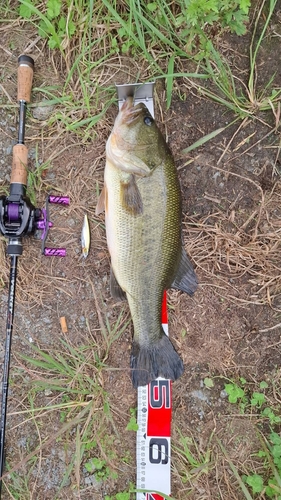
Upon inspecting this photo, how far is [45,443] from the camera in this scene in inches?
116

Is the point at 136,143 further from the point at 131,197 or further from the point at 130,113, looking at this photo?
the point at 131,197

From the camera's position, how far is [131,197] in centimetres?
260

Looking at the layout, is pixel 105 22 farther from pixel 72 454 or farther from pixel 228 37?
pixel 72 454

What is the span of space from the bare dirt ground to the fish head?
18.2 inches

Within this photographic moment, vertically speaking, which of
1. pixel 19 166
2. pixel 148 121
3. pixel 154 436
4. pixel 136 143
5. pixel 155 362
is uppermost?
pixel 148 121

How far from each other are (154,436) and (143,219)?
1.63 meters

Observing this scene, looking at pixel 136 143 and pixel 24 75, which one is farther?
pixel 24 75

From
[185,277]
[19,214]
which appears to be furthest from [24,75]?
[185,277]

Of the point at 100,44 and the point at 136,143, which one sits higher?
the point at 100,44

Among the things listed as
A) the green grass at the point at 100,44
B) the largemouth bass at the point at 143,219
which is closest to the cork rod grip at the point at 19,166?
the green grass at the point at 100,44

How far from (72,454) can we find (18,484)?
17.7 inches

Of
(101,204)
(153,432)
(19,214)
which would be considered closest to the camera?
(19,214)

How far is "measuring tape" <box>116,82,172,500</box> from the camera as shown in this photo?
Answer: 3.01 metres

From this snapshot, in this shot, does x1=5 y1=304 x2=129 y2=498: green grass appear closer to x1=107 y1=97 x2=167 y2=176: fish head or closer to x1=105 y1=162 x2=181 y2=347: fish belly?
x1=105 y1=162 x2=181 y2=347: fish belly
